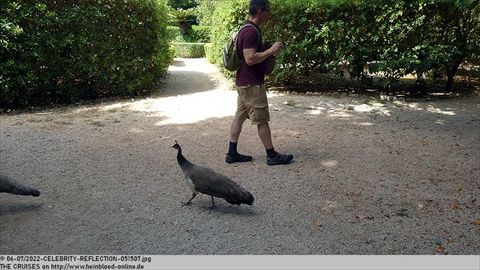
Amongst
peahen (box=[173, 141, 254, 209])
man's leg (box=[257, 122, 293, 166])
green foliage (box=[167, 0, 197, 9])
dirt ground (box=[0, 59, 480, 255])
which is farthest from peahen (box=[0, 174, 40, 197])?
green foliage (box=[167, 0, 197, 9])

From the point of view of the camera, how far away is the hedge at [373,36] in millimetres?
9461

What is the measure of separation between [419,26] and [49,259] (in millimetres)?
8985

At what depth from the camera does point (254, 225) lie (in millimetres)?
3707

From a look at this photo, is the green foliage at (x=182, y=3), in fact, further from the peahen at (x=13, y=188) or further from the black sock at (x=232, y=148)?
the peahen at (x=13, y=188)

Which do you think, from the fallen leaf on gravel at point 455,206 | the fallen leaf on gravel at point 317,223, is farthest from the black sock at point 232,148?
the fallen leaf on gravel at point 455,206

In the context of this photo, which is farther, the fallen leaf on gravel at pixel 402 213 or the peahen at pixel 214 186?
the fallen leaf on gravel at pixel 402 213

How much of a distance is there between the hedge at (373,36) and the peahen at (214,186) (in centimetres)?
679

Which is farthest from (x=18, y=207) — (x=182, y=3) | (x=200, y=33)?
(x=182, y=3)

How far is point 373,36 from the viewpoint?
32.0 feet

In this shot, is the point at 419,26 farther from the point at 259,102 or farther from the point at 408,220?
the point at 408,220

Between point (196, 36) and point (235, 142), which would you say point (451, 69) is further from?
point (196, 36)

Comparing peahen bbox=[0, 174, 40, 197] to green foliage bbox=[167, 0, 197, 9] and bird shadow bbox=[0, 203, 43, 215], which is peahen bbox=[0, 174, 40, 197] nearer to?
bird shadow bbox=[0, 203, 43, 215]

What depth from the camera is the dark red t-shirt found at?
4676mm

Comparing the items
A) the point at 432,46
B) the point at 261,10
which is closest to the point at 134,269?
the point at 261,10
